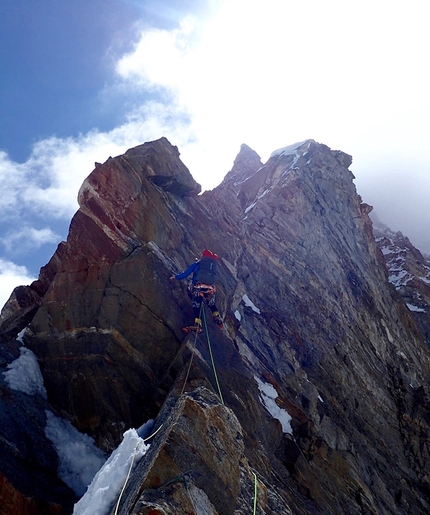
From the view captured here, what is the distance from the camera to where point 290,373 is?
18.0 m

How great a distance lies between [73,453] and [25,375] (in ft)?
9.07

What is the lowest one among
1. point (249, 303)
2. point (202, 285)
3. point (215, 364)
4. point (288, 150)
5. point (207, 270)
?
point (215, 364)

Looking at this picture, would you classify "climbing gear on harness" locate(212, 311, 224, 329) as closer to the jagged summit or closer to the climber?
the climber

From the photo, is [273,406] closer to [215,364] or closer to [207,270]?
[215,364]

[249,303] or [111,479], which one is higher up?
[249,303]

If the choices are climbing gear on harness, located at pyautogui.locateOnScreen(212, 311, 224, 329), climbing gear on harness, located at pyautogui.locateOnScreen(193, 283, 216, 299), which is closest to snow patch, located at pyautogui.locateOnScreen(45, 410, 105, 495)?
climbing gear on harness, located at pyautogui.locateOnScreen(212, 311, 224, 329)

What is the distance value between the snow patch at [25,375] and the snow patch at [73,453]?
82 cm

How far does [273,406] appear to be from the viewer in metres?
15.0

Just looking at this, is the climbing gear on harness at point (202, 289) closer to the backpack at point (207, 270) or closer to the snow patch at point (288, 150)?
the backpack at point (207, 270)

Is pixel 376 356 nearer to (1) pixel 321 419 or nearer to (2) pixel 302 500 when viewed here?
(1) pixel 321 419

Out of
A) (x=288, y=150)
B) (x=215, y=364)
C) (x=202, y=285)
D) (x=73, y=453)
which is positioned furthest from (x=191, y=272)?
(x=288, y=150)

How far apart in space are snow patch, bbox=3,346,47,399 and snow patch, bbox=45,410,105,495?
0.82m

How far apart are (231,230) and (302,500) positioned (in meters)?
13.3

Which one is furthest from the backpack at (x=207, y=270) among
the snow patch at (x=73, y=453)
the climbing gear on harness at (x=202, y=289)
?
the snow patch at (x=73, y=453)
